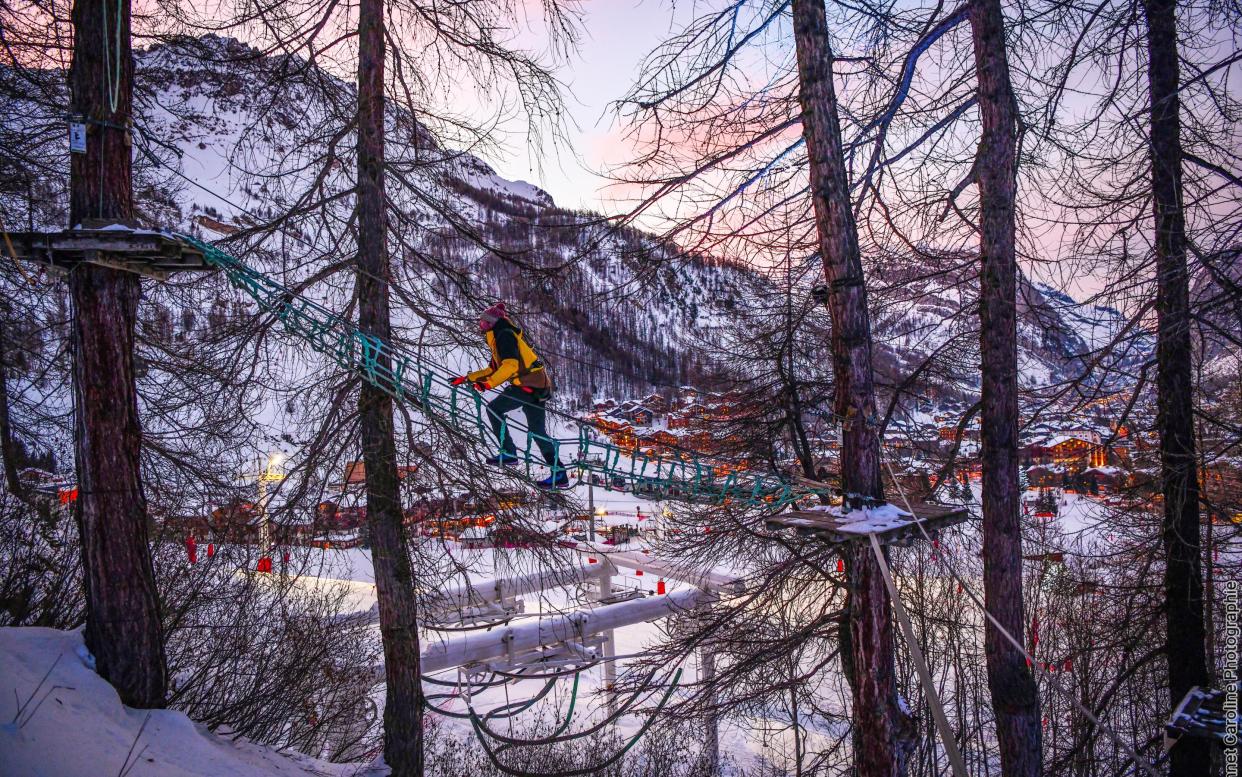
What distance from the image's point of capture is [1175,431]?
6.75 m

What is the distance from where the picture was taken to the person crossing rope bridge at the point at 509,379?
220 inches

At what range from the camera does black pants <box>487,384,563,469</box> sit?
5.74 meters

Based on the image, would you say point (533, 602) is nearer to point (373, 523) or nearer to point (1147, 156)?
point (373, 523)

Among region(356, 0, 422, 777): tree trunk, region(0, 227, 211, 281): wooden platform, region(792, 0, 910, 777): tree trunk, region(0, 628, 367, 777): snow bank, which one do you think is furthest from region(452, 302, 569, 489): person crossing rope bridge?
region(0, 628, 367, 777): snow bank

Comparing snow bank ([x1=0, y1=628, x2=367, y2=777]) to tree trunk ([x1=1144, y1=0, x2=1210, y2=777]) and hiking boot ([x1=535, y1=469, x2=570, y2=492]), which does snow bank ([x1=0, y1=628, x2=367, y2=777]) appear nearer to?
hiking boot ([x1=535, y1=469, x2=570, y2=492])

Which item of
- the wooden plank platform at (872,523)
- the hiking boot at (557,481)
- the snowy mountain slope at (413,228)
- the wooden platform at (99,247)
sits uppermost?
the snowy mountain slope at (413,228)

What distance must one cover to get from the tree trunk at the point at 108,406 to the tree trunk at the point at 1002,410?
21.3 ft

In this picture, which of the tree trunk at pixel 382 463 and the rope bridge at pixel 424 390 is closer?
the rope bridge at pixel 424 390

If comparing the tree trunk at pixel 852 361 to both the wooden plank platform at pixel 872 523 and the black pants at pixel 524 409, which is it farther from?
the black pants at pixel 524 409

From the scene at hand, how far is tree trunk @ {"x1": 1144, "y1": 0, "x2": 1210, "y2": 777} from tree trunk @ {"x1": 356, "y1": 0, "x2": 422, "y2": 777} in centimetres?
642

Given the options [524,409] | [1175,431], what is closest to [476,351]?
[524,409]

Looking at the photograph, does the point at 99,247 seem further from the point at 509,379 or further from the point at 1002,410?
the point at 1002,410

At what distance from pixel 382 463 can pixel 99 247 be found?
99.7 inches

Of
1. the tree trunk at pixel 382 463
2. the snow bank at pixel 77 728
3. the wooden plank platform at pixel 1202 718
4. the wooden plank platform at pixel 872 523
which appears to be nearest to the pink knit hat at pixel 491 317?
the tree trunk at pixel 382 463
